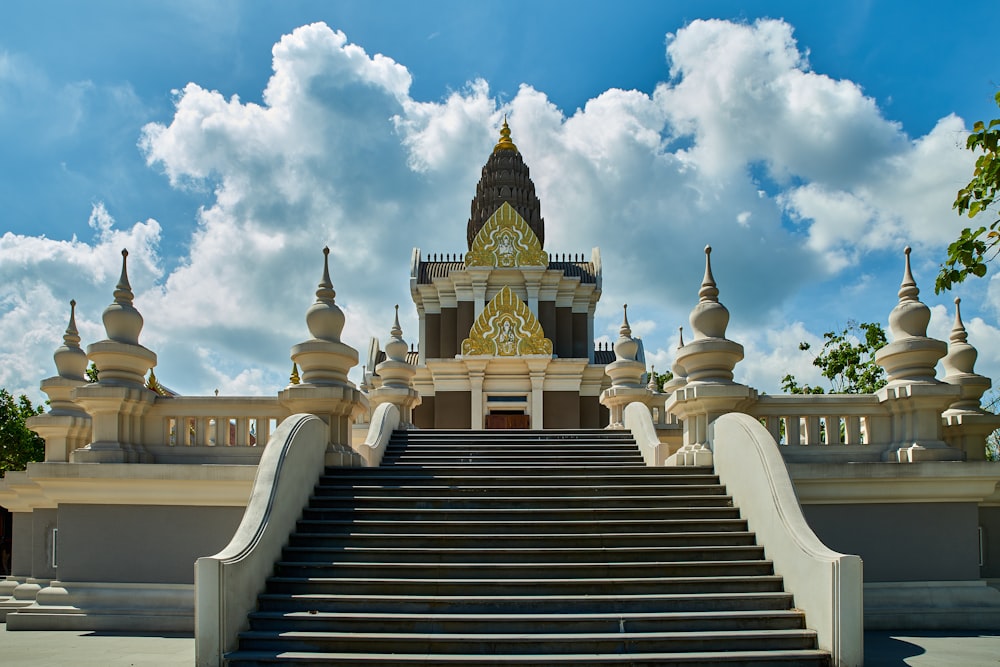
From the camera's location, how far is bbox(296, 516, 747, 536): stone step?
10.5 meters

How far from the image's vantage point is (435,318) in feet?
122

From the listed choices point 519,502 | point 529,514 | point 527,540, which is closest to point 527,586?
point 527,540

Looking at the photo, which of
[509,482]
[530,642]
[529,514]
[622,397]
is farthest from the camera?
[622,397]

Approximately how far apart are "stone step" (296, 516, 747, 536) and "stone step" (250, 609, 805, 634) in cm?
181

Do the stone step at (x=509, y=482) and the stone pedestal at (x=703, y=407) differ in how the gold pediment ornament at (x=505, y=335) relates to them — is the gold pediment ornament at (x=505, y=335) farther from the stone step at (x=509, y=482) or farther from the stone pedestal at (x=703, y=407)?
the stone step at (x=509, y=482)

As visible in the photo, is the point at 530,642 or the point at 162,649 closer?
the point at 530,642

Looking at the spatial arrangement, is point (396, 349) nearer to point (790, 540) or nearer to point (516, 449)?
point (516, 449)

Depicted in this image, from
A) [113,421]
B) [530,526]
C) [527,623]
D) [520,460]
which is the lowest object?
[527,623]

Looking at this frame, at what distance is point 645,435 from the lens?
14055 mm

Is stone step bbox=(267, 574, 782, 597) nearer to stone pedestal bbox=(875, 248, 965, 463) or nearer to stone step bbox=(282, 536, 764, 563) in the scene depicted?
stone step bbox=(282, 536, 764, 563)

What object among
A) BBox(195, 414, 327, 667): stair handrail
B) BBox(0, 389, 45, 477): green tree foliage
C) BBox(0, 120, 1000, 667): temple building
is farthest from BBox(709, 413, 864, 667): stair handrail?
BBox(0, 389, 45, 477): green tree foliage

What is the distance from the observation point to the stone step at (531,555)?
32.5ft

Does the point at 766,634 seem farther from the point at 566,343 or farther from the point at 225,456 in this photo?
the point at 566,343

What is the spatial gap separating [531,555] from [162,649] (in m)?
4.39
